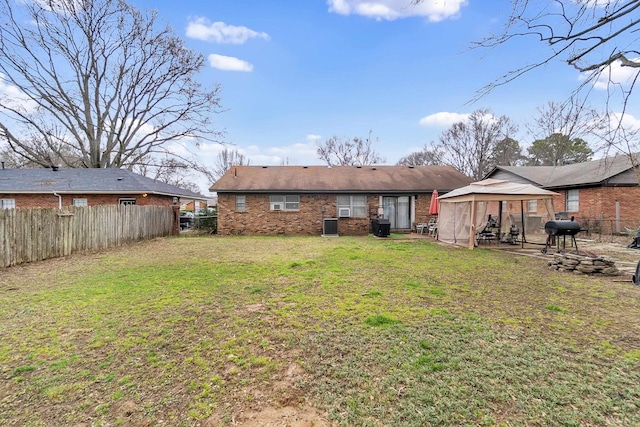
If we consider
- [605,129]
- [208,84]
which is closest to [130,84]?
[208,84]

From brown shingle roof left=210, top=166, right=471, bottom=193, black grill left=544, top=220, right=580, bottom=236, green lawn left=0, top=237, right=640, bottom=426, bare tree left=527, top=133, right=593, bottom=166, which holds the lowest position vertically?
green lawn left=0, top=237, right=640, bottom=426

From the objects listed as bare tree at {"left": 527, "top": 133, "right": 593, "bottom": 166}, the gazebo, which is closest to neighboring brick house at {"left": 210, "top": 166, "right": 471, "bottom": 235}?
the gazebo

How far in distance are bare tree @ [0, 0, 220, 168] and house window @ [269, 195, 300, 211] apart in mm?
10400

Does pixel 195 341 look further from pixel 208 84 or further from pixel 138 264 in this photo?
pixel 208 84

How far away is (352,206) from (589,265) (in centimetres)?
1049

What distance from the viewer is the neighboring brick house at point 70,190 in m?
15.6

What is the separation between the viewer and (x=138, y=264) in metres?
7.51

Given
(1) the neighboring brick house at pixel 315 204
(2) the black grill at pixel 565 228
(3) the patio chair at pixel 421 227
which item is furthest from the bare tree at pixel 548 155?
(2) the black grill at pixel 565 228

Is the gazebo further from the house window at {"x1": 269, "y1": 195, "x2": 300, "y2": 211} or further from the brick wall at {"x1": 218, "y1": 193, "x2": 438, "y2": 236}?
the house window at {"x1": 269, "y1": 195, "x2": 300, "y2": 211}

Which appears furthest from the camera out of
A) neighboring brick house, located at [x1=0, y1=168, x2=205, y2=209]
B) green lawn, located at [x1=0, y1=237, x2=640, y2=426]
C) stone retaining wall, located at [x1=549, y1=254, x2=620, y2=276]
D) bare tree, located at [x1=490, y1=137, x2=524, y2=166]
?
bare tree, located at [x1=490, y1=137, x2=524, y2=166]

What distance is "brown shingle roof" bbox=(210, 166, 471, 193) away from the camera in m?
15.5

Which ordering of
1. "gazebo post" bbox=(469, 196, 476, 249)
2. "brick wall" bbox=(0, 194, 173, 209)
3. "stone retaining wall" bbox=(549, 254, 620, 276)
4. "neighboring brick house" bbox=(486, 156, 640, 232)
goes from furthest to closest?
1. "brick wall" bbox=(0, 194, 173, 209)
2. "neighboring brick house" bbox=(486, 156, 640, 232)
3. "gazebo post" bbox=(469, 196, 476, 249)
4. "stone retaining wall" bbox=(549, 254, 620, 276)

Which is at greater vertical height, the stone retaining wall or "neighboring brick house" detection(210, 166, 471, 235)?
"neighboring brick house" detection(210, 166, 471, 235)

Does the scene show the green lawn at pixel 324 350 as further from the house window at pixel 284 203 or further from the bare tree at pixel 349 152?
the bare tree at pixel 349 152
